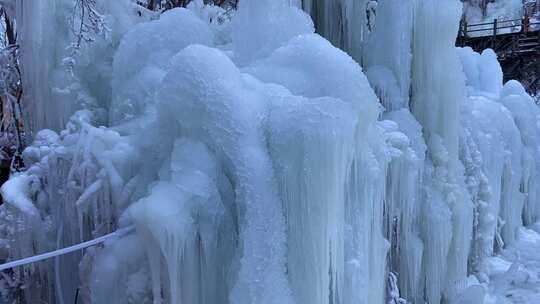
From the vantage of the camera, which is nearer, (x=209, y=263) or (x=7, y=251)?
(x=209, y=263)

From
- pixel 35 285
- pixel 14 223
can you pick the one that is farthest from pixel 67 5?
pixel 35 285

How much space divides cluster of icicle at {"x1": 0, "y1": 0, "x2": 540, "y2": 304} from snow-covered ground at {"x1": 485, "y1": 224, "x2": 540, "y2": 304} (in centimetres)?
81

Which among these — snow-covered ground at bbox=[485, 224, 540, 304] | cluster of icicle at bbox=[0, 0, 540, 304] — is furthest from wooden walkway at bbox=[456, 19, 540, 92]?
cluster of icicle at bbox=[0, 0, 540, 304]

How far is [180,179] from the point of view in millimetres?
3154

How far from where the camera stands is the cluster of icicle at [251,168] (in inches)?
121

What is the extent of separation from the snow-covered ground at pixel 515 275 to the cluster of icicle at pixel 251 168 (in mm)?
814

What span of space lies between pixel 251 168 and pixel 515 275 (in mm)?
5104

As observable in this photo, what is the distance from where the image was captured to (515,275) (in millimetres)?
6805

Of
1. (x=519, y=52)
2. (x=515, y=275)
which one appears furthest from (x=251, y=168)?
(x=519, y=52)

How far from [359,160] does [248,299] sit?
1.13m

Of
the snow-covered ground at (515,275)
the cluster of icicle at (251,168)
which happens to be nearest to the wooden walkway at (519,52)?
the snow-covered ground at (515,275)

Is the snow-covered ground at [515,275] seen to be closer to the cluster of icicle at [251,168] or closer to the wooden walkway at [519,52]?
the cluster of icicle at [251,168]

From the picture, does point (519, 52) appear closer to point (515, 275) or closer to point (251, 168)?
point (515, 275)

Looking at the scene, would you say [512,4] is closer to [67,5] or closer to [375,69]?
[375,69]
